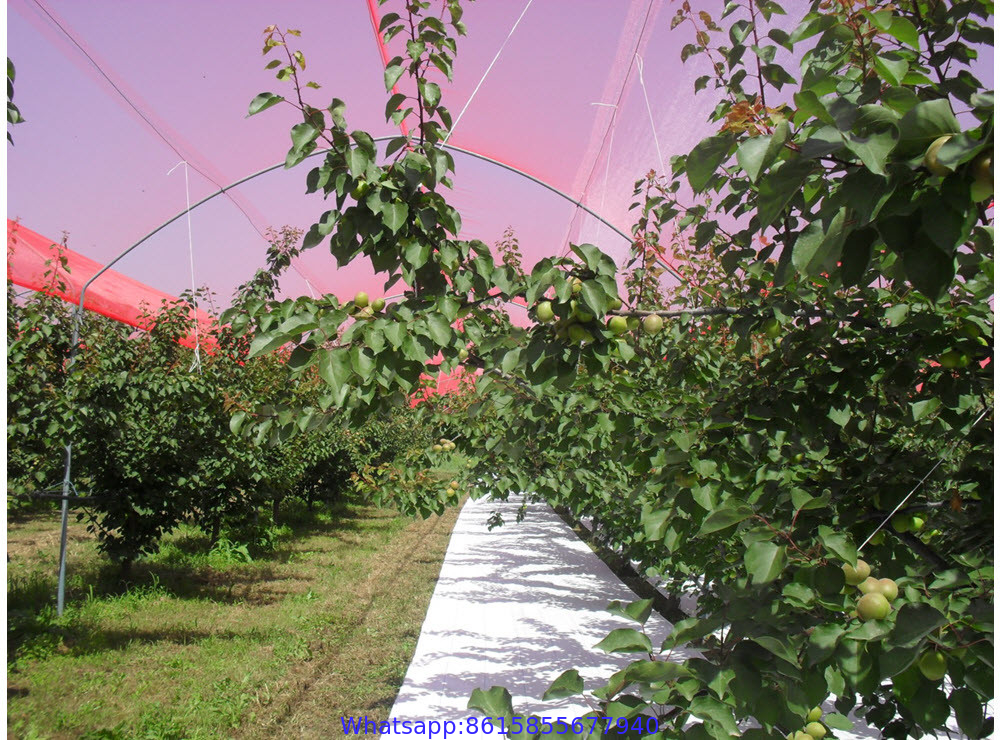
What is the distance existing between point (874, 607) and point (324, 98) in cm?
267

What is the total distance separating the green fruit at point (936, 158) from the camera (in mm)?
616

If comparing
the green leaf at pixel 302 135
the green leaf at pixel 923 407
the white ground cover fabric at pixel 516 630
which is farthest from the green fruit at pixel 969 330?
the white ground cover fabric at pixel 516 630

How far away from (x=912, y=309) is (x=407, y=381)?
3.85 feet

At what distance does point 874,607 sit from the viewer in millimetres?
884

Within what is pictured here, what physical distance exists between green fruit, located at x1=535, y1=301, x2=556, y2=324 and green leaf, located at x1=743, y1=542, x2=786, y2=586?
53 cm

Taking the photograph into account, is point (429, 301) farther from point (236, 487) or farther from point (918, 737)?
point (236, 487)

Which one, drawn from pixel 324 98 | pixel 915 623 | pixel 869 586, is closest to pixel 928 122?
pixel 915 623

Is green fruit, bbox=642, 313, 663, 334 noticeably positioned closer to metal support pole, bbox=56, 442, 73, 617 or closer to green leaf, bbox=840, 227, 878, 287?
green leaf, bbox=840, 227, 878, 287

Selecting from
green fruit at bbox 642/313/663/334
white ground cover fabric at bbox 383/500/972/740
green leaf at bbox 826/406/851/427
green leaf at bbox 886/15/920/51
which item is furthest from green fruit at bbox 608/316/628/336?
white ground cover fabric at bbox 383/500/972/740

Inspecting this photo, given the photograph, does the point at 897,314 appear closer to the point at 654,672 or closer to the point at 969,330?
the point at 969,330

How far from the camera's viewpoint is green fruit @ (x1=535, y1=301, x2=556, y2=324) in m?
1.28

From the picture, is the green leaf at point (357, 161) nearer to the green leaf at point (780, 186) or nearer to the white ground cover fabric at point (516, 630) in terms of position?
the green leaf at point (780, 186)

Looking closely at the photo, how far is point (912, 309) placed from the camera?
162 centimetres

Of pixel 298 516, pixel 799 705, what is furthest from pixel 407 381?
pixel 298 516
